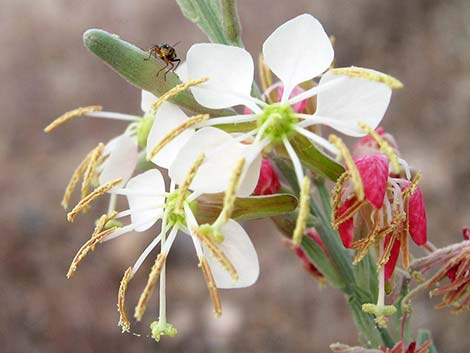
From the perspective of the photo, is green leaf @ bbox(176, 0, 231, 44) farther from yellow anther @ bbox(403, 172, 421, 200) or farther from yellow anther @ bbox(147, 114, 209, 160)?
yellow anther @ bbox(403, 172, 421, 200)

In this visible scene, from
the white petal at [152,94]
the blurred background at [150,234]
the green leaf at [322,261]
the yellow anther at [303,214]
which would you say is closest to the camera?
the yellow anther at [303,214]

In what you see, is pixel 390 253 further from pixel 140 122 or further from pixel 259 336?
pixel 259 336

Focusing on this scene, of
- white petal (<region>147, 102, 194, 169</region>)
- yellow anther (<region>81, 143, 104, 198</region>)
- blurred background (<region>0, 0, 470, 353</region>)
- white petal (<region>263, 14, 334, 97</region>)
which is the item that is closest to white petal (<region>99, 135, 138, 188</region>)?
yellow anther (<region>81, 143, 104, 198</region>)

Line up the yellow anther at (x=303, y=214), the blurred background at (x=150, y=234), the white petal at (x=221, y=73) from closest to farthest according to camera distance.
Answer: the yellow anther at (x=303, y=214)
the white petal at (x=221, y=73)
the blurred background at (x=150, y=234)

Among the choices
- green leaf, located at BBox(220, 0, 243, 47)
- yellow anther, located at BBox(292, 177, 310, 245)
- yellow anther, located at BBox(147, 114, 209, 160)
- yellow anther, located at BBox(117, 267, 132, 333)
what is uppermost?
green leaf, located at BBox(220, 0, 243, 47)

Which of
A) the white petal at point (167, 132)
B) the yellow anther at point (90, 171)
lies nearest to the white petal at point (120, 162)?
the yellow anther at point (90, 171)

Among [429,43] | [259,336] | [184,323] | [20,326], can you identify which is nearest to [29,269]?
[20,326]

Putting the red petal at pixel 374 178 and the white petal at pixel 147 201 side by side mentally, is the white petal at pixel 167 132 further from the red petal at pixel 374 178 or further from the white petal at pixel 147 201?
the red petal at pixel 374 178
